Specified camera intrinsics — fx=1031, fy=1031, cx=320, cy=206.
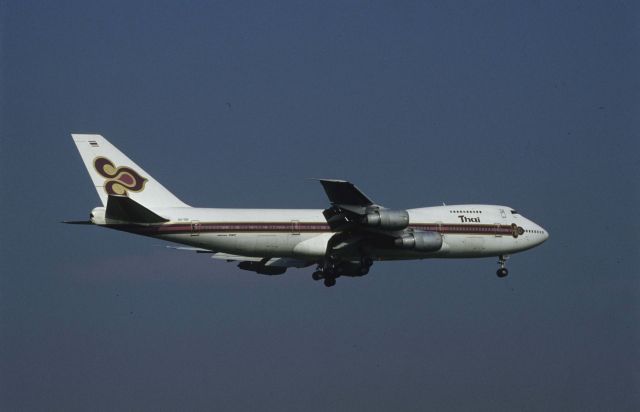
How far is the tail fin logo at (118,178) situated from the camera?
51594 millimetres

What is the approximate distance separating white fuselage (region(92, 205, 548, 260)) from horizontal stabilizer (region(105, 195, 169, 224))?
40 cm

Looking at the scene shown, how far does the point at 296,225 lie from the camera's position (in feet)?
171

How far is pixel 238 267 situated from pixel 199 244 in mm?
9350

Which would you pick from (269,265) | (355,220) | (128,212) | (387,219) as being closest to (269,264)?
(269,265)

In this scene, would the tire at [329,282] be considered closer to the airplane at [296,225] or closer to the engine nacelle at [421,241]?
the airplane at [296,225]

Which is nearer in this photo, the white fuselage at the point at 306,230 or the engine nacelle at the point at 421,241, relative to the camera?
the white fuselage at the point at 306,230

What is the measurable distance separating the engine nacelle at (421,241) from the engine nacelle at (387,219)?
1.80 metres

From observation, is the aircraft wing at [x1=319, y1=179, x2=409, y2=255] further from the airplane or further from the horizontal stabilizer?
the horizontal stabilizer

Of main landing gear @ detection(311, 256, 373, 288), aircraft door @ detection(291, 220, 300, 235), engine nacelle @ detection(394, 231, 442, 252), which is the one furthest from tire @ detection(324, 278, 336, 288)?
engine nacelle @ detection(394, 231, 442, 252)

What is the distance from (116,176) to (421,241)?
1578 centimetres

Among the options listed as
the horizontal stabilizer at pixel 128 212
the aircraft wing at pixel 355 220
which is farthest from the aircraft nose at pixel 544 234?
the horizontal stabilizer at pixel 128 212

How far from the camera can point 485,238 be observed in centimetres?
5725

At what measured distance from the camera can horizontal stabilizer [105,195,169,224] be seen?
153 ft

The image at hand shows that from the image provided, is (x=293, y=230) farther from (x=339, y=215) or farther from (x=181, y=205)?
(x=181, y=205)
